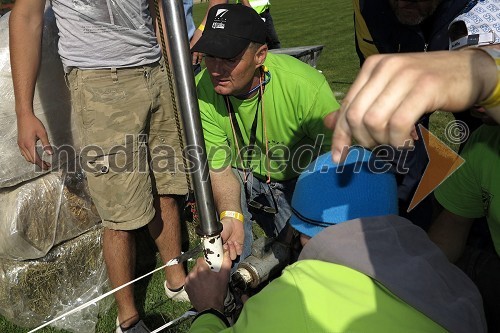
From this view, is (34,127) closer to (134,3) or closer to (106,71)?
(106,71)

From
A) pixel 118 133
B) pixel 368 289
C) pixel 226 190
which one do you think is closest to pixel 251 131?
pixel 226 190

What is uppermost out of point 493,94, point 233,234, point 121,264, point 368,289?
point 493,94

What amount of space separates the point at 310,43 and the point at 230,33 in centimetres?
947

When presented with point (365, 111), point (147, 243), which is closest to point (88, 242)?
point (147, 243)

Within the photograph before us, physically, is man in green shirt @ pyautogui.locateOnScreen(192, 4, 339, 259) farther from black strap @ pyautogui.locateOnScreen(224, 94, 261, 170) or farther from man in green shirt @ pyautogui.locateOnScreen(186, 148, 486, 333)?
man in green shirt @ pyautogui.locateOnScreen(186, 148, 486, 333)

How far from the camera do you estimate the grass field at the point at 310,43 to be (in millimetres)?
3201

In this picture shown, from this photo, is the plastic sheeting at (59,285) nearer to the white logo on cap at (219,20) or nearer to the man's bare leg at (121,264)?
the man's bare leg at (121,264)

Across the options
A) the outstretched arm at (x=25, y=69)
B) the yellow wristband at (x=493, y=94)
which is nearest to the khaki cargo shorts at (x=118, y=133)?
the outstretched arm at (x=25, y=69)

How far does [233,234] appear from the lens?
2.70m

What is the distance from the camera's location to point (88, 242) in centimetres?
338

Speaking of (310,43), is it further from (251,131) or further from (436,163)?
(436,163)

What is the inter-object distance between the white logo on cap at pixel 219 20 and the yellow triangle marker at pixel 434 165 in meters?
1.15

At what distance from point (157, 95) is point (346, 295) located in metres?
1.97

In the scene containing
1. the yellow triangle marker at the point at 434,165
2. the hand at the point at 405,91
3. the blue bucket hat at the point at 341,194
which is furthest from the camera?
the yellow triangle marker at the point at 434,165
